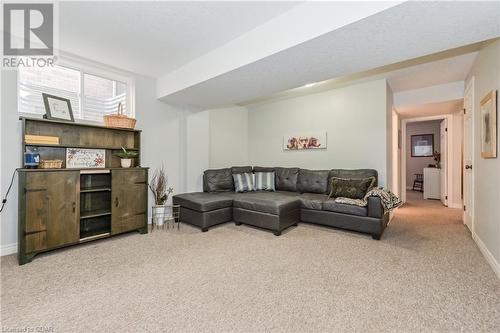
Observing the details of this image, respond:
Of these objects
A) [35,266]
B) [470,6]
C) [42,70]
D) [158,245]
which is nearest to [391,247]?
[470,6]

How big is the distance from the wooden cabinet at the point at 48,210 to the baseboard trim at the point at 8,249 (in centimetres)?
50

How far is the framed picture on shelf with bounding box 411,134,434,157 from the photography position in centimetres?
782

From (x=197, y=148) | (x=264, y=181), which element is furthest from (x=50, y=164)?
(x=264, y=181)

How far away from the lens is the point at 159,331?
1426 millimetres

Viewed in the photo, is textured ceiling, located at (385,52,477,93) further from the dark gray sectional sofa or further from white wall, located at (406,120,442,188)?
white wall, located at (406,120,442,188)

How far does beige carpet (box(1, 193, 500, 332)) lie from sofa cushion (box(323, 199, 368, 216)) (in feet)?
1.24

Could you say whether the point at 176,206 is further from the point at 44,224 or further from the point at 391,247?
the point at 391,247

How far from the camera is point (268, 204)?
339 centimetres

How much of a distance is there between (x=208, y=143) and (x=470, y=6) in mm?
4043

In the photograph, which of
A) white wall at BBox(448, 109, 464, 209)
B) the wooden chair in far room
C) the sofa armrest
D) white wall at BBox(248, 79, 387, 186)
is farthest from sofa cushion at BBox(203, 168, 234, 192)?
the wooden chair in far room

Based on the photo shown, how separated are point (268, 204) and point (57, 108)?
9.71ft

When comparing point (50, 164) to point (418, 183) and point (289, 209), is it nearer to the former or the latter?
point (289, 209)

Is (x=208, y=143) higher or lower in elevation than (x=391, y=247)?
higher

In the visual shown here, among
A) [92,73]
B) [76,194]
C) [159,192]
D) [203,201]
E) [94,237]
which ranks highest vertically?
[92,73]
